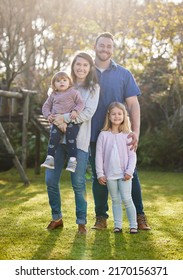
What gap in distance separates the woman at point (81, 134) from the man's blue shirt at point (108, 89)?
217 millimetres

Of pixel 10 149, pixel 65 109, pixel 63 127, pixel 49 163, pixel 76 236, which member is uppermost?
pixel 65 109

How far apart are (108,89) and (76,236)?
1322mm

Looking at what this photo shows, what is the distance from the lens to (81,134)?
4.31 metres

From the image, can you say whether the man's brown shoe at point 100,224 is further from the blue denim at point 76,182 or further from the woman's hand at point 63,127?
the woman's hand at point 63,127

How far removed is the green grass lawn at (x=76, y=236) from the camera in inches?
146

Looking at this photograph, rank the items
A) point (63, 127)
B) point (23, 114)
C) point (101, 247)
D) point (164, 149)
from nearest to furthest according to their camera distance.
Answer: point (101, 247) → point (63, 127) → point (23, 114) → point (164, 149)

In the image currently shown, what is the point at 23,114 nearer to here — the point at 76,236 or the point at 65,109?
the point at 65,109

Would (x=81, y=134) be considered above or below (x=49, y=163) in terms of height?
above

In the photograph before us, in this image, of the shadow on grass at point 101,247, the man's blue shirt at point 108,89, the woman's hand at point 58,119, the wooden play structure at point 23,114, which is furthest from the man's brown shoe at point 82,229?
the wooden play structure at point 23,114

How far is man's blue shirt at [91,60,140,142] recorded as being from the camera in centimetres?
458

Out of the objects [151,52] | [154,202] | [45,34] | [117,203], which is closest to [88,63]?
[117,203]

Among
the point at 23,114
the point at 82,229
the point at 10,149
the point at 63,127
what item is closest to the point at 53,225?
the point at 82,229
